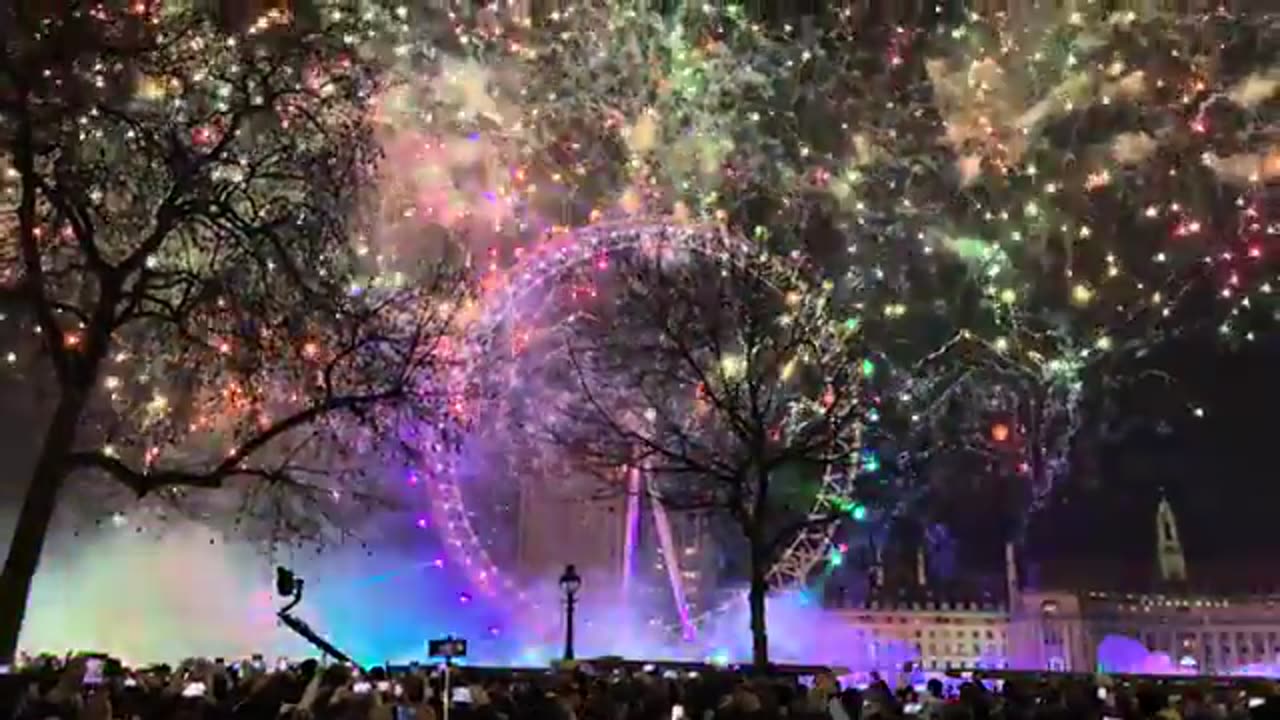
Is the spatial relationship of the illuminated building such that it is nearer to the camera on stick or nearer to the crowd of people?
the crowd of people

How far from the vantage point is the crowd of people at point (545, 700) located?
12000 millimetres

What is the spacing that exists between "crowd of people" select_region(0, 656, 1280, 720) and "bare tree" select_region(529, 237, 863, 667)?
10761mm

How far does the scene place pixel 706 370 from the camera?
2844 centimetres

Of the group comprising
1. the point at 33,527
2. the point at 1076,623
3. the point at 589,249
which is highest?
the point at 589,249

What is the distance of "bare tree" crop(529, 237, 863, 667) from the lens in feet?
89.3

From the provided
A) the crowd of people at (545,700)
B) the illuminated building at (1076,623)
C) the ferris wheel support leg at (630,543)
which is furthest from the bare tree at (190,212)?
the illuminated building at (1076,623)

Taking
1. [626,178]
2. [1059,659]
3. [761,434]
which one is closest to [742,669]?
[761,434]

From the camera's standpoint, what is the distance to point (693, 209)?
27.3m

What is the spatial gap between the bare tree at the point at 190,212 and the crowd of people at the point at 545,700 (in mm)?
3970

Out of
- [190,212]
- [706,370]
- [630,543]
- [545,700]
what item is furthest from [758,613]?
[190,212]

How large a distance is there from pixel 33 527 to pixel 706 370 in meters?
14.5

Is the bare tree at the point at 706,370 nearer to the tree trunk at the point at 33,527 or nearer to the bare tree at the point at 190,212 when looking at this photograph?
the bare tree at the point at 190,212

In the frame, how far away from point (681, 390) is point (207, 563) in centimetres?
1370

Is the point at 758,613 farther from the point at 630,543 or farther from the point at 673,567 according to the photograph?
the point at 630,543
